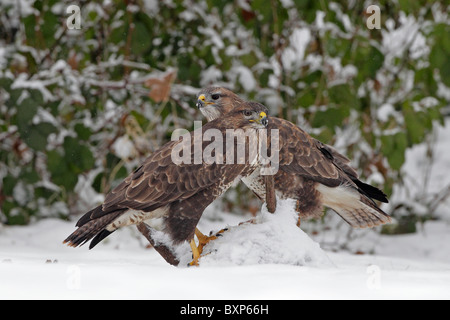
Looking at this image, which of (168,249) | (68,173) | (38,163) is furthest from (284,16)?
(38,163)

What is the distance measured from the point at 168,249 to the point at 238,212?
4100mm

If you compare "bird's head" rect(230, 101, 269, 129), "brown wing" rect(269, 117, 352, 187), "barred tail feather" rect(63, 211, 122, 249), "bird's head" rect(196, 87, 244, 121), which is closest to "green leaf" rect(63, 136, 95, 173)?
"bird's head" rect(196, 87, 244, 121)

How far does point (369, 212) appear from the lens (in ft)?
14.3

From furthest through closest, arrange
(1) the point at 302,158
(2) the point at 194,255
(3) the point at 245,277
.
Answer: (1) the point at 302,158 → (2) the point at 194,255 → (3) the point at 245,277

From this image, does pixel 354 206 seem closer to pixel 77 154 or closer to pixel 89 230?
pixel 89 230

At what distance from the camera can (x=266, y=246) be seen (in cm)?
341

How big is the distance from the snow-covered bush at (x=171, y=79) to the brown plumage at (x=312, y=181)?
122cm

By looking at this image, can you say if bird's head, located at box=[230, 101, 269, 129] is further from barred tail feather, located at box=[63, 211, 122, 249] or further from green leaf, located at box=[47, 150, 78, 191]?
green leaf, located at box=[47, 150, 78, 191]

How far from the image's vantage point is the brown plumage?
420 centimetres

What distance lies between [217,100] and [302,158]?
734 millimetres

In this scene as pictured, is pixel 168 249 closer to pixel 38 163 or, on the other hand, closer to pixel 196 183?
pixel 196 183

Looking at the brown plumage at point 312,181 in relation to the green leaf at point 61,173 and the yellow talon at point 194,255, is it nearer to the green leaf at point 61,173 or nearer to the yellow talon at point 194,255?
the yellow talon at point 194,255

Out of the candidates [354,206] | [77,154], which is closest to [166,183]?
[354,206]

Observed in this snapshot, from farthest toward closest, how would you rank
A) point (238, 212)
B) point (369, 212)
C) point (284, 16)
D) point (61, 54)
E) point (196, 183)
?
point (238, 212) → point (61, 54) → point (284, 16) → point (369, 212) → point (196, 183)
